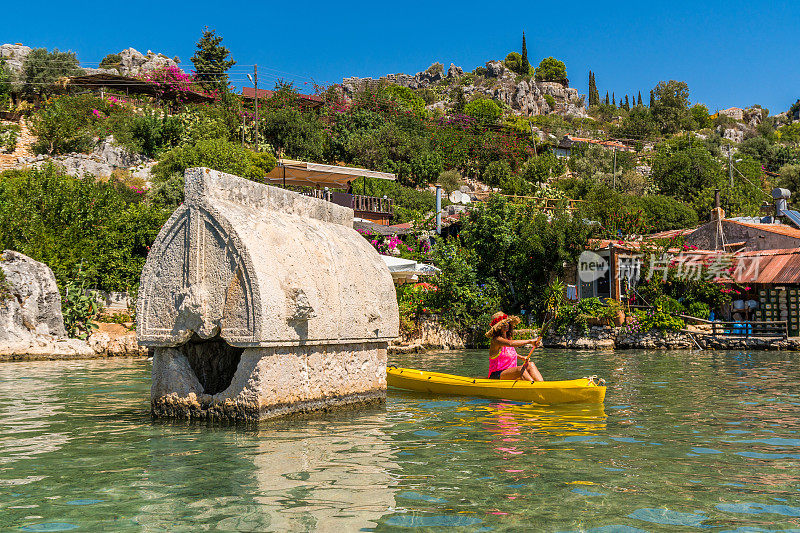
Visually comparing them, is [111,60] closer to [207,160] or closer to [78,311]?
[207,160]

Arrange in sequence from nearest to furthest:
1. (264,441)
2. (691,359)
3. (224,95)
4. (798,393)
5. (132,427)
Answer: (264,441) → (132,427) → (798,393) → (691,359) → (224,95)

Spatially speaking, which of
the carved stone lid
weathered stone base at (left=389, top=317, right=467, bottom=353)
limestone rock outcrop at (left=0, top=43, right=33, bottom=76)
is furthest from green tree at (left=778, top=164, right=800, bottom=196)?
limestone rock outcrop at (left=0, top=43, right=33, bottom=76)

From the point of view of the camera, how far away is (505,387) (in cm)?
1090

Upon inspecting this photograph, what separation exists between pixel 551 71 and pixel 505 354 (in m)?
121

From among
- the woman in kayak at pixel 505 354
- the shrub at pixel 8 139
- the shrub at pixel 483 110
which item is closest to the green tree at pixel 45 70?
the shrub at pixel 8 139

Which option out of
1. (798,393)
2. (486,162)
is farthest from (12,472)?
(486,162)

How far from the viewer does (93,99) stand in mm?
48562

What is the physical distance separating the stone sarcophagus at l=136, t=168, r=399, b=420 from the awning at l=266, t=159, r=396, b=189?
2301 centimetres

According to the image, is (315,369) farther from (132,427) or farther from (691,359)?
(691,359)

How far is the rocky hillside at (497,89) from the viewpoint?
98.8m

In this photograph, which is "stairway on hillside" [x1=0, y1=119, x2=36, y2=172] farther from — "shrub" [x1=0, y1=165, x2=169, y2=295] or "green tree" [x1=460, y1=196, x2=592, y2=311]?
"green tree" [x1=460, y1=196, x2=592, y2=311]

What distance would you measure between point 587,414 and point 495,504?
5053 mm

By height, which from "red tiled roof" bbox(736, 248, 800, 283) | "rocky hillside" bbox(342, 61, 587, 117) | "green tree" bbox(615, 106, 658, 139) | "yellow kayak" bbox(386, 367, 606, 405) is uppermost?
"rocky hillside" bbox(342, 61, 587, 117)

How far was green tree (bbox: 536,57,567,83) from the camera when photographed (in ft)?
404
